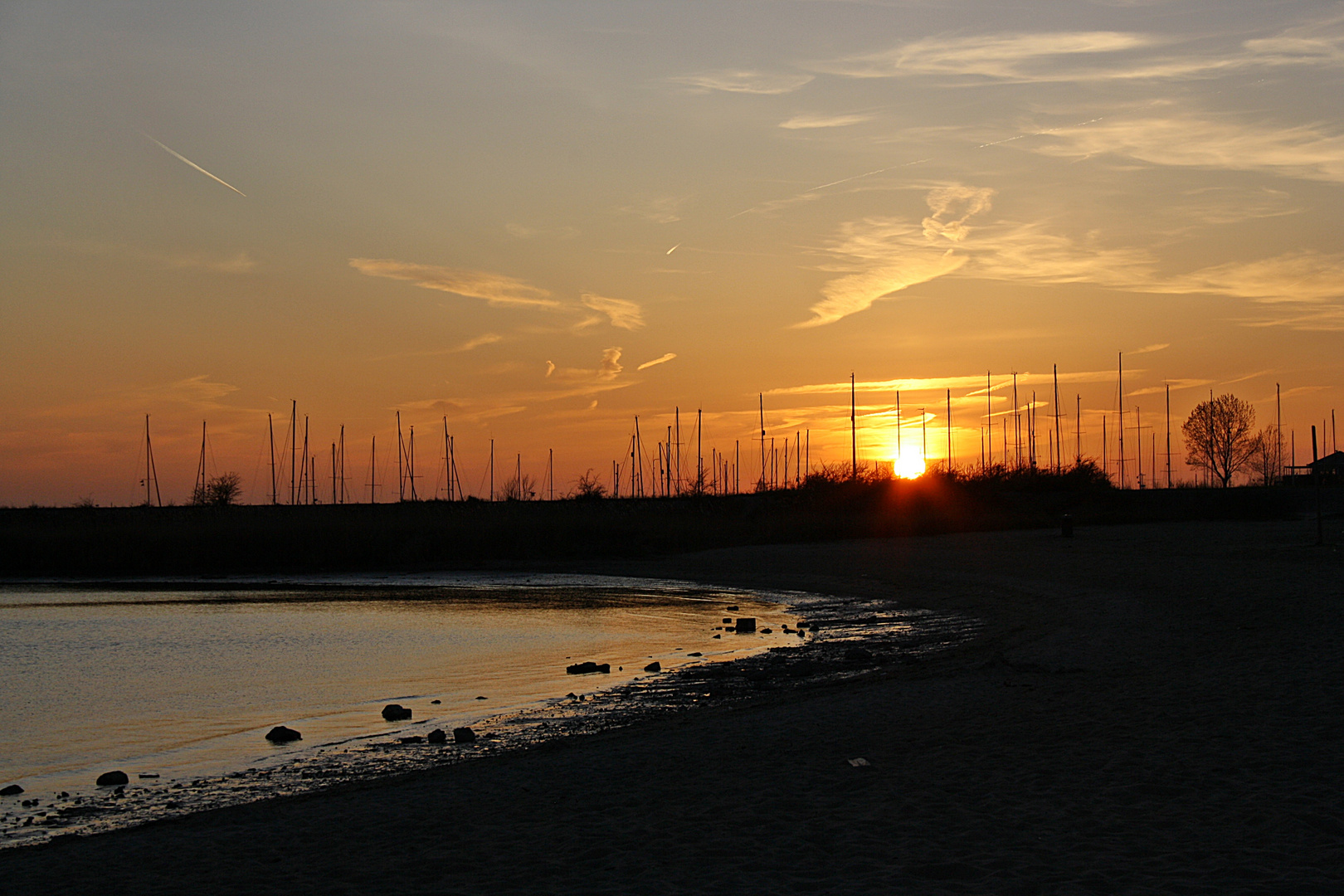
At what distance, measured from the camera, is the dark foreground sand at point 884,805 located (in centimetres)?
698

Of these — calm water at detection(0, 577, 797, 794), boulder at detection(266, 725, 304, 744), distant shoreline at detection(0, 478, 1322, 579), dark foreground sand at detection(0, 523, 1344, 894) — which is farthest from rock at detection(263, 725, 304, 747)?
distant shoreline at detection(0, 478, 1322, 579)

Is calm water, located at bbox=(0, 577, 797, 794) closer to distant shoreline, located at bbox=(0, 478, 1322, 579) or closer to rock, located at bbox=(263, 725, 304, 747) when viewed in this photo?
rock, located at bbox=(263, 725, 304, 747)

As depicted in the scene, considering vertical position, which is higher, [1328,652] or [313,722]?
[1328,652]

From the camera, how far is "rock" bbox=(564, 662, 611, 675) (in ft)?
61.2

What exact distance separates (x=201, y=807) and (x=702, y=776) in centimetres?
472

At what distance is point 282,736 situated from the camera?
13797 mm

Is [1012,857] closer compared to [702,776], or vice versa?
[1012,857]

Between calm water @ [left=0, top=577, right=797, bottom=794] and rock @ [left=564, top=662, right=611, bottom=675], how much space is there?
1.11ft

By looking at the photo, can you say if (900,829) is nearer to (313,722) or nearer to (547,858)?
(547,858)

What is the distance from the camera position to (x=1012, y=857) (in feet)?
23.2

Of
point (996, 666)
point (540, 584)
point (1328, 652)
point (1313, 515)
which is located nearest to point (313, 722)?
point (996, 666)

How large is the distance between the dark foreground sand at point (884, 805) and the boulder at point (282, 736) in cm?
394

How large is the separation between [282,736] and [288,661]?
930cm

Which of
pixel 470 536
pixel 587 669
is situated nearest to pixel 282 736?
pixel 587 669
